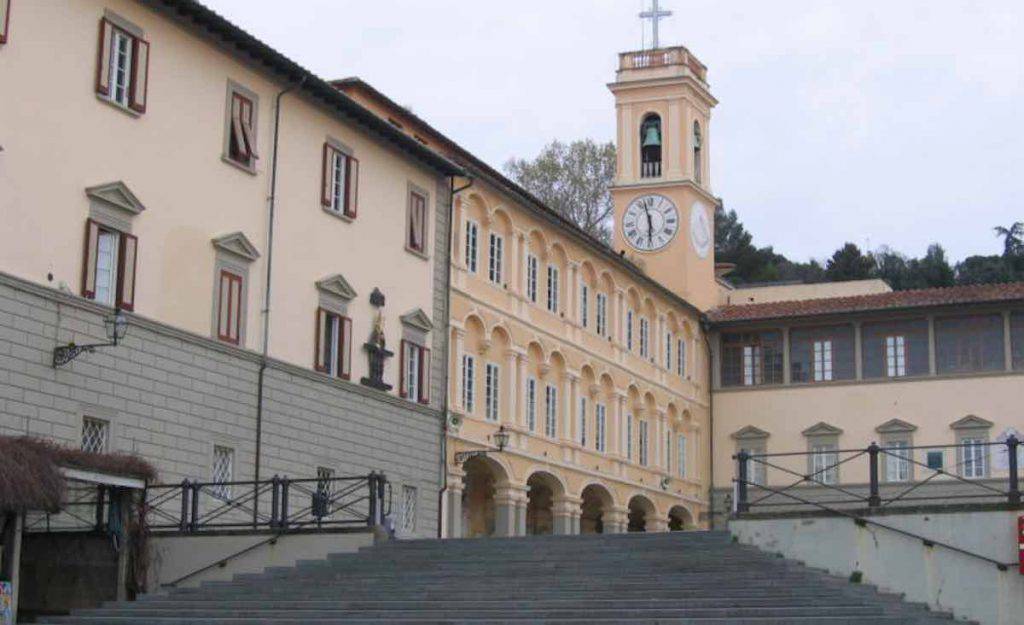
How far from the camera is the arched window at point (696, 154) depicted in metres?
59.8

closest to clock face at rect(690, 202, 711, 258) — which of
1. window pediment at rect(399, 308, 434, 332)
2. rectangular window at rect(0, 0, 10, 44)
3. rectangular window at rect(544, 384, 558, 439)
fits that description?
rectangular window at rect(544, 384, 558, 439)

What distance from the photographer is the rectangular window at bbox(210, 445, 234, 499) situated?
30244 mm

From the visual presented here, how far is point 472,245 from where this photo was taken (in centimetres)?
4131

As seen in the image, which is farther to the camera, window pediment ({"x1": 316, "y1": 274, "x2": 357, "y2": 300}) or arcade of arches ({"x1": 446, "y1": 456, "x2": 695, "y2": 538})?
arcade of arches ({"x1": 446, "y1": 456, "x2": 695, "y2": 538})

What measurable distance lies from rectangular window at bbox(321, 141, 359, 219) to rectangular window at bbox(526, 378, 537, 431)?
999 centimetres

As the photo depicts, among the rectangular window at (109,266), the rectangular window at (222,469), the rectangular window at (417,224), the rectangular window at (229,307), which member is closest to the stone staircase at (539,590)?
the rectangular window at (222,469)

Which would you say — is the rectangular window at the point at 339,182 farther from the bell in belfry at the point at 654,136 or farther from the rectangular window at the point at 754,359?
the rectangular window at the point at 754,359

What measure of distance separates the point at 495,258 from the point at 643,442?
1163cm

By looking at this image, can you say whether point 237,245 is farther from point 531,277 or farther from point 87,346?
point 531,277

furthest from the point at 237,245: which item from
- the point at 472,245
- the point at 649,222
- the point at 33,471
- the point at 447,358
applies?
the point at 649,222

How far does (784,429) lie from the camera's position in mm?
57125

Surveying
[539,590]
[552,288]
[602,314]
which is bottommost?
[539,590]

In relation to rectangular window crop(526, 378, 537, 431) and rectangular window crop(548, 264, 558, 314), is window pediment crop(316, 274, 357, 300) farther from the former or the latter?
rectangular window crop(548, 264, 558, 314)

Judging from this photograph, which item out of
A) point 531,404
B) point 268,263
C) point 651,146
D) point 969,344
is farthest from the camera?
point 651,146
